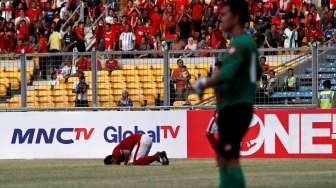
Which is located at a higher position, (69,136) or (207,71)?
(207,71)

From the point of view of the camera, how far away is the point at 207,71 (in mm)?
23750

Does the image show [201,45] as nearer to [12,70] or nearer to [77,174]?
[12,70]

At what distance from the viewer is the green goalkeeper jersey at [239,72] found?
10180 millimetres

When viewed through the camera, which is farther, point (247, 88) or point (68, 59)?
point (68, 59)

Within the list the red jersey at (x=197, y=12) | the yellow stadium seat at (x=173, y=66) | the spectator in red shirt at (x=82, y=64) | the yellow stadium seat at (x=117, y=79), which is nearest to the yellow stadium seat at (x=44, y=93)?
the spectator in red shirt at (x=82, y=64)

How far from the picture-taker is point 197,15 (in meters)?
30.2

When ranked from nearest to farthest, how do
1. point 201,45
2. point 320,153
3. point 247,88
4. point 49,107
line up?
point 247,88, point 320,153, point 49,107, point 201,45

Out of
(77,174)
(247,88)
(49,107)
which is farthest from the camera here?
(49,107)

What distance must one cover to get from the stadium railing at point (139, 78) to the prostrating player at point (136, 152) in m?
3.55

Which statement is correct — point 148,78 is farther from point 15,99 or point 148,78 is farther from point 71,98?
point 15,99

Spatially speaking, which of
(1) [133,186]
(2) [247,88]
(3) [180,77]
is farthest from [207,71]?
(2) [247,88]

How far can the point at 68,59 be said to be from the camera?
2462 cm

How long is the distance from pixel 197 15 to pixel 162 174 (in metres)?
12.9

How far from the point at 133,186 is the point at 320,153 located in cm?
869
